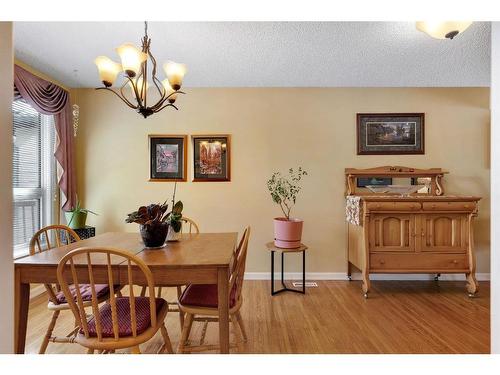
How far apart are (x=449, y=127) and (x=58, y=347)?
4.59 meters

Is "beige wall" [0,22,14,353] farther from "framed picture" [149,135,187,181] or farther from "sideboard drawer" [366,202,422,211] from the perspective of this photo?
"framed picture" [149,135,187,181]

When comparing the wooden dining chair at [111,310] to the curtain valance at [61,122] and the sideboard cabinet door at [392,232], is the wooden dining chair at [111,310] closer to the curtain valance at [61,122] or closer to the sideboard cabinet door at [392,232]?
the curtain valance at [61,122]

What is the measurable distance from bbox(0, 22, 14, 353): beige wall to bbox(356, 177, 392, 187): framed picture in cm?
351

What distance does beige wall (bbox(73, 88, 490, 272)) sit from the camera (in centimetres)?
361

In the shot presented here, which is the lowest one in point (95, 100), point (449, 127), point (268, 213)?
point (268, 213)

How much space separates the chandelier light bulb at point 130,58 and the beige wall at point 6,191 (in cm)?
131

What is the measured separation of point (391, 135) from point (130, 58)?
311cm

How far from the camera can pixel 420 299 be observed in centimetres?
299

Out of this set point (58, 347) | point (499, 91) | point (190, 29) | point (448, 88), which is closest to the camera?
point (499, 91)

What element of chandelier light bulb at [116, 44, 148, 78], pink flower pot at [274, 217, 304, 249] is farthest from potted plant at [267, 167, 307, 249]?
chandelier light bulb at [116, 44, 148, 78]
